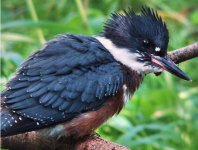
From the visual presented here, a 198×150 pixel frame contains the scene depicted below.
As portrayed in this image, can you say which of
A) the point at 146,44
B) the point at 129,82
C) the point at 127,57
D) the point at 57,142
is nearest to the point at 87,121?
the point at 57,142

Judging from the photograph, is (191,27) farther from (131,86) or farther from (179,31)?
(131,86)

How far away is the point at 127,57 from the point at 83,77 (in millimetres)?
336

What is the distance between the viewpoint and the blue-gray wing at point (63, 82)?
3779 mm

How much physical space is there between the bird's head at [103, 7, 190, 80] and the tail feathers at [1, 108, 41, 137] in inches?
28.8

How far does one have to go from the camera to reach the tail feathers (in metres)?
3.59

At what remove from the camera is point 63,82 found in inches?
152

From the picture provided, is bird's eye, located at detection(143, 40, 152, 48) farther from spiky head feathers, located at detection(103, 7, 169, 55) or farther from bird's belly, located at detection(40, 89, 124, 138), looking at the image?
bird's belly, located at detection(40, 89, 124, 138)

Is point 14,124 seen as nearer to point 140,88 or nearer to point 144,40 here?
point 144,40

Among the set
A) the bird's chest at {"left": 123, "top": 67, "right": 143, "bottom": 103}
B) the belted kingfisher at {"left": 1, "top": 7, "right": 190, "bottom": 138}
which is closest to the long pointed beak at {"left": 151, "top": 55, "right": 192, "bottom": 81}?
the belted kingfisher at {"left": 1, "top": 7, "right": 190, "bottom": 138}

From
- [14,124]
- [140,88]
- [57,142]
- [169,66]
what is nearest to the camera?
[14,124]

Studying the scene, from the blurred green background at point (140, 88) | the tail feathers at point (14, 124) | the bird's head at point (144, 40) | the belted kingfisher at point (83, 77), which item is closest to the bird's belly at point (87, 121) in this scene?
the belted kingfisher at point (83, 77)

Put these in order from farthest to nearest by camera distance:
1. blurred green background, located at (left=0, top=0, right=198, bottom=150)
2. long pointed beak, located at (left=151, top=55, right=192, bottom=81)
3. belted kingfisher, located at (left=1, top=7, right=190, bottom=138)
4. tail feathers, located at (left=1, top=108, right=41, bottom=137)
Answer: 1. blurred green background, located at (left=0, top=0, right=198, bottom=150)
2. long pointed beak, located at (left=151, top=55, right=192, bottom=81)
3. belted kingfisher, located at (left=1, top=7, right=190, bottom=138)
4. tail feathers, located at (left=1, top=108, right=41, bottom=137)

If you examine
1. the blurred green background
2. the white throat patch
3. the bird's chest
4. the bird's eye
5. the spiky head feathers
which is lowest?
the blurred green background

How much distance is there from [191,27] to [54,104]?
12.1 ft
